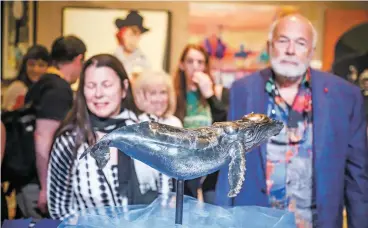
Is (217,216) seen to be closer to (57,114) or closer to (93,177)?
(93,177)

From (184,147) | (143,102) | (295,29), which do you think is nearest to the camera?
(184,147)

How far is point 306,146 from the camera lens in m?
1.40

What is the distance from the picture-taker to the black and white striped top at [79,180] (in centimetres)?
140

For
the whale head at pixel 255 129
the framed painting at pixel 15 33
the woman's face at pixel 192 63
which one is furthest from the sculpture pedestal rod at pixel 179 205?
the framed painting at pixel 15 33

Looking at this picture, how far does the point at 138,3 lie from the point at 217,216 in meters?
1.16

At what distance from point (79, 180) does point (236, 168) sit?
0.67 meters

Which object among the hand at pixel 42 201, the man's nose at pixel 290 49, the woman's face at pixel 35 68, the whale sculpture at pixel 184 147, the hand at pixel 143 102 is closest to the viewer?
the whale sculpture at pixel 184 147

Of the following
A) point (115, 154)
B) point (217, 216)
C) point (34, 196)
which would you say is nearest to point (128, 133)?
point (217, 216)

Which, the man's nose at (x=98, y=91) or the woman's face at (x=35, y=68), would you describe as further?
the woman's face at (x=35, y=68)

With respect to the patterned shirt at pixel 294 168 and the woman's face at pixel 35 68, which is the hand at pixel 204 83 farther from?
the woman's face at pixel 35 68

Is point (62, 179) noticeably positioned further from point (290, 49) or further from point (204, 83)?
point (290, 49)

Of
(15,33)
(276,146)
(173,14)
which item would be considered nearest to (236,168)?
(276,146)

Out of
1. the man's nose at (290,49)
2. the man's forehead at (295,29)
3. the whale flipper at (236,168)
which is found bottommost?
the whale flipper at (236,168)

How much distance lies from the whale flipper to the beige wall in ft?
3.39
